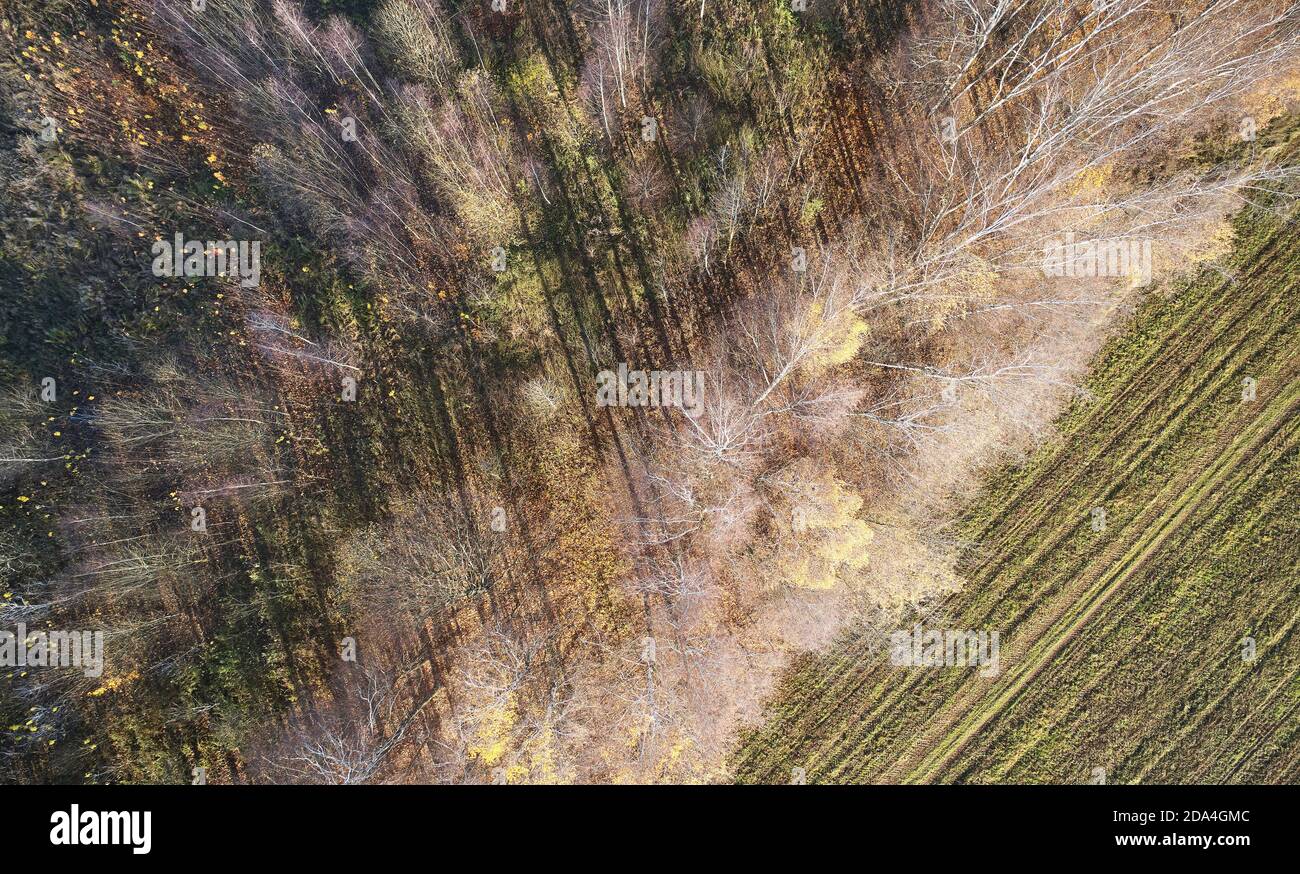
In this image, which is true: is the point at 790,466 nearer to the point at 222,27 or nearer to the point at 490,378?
the point at 490,378

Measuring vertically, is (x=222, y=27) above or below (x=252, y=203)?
above

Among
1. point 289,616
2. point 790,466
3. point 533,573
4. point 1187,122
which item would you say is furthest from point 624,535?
point 1187,122

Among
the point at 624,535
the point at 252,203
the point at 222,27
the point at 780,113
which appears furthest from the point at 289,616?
the point at 780,113

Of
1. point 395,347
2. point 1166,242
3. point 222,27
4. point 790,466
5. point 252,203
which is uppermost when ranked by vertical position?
point 222,27

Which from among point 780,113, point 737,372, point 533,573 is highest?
point 780,113

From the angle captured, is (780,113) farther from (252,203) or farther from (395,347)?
(252,203)

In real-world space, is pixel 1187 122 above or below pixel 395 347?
above
